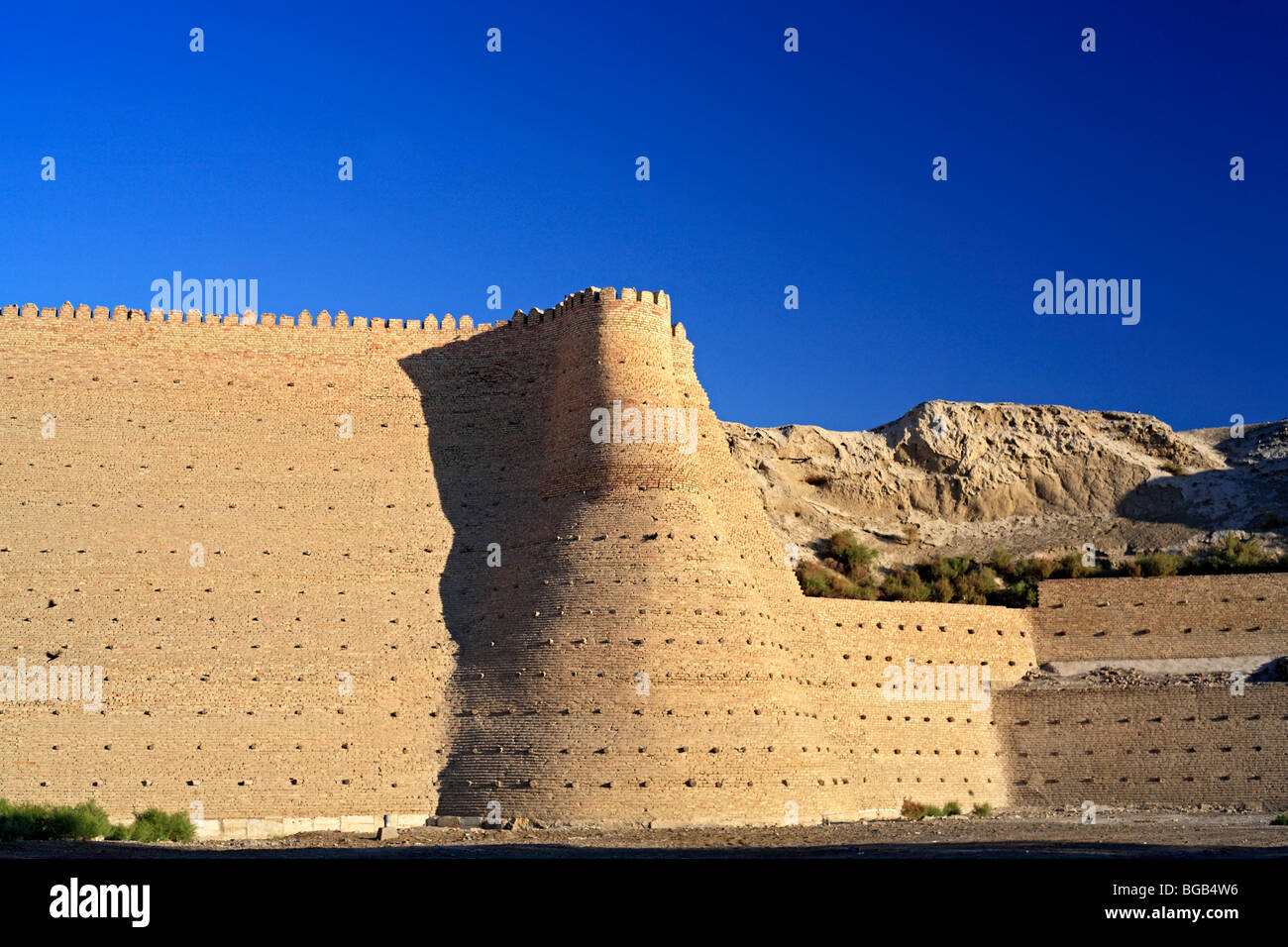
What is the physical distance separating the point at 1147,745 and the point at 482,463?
558 inches

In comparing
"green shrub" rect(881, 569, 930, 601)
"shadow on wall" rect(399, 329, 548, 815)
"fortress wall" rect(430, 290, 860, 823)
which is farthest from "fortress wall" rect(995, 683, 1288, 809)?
"shadow on wall" rect(399, 329, 548, 815)

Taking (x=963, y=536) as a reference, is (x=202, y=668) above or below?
below

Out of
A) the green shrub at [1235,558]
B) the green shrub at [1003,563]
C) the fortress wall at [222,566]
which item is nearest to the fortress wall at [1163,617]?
the green shrub at [1235,558]

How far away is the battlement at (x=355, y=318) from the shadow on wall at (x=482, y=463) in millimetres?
389

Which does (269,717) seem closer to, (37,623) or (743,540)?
(37,623)

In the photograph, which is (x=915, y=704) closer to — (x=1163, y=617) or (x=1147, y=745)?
(x=1147, y=745)

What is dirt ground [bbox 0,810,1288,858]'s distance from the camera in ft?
55.0

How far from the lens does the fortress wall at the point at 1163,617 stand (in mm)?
28969

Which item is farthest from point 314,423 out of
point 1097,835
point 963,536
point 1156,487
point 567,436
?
point 1156,487

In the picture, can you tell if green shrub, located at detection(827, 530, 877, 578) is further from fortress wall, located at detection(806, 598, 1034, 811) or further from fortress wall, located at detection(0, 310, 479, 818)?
fortress wall, located at detection(0, 310, 479, 818)

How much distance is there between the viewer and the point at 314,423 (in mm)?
27234

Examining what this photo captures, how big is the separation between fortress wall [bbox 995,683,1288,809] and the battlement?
1079 centimetres
